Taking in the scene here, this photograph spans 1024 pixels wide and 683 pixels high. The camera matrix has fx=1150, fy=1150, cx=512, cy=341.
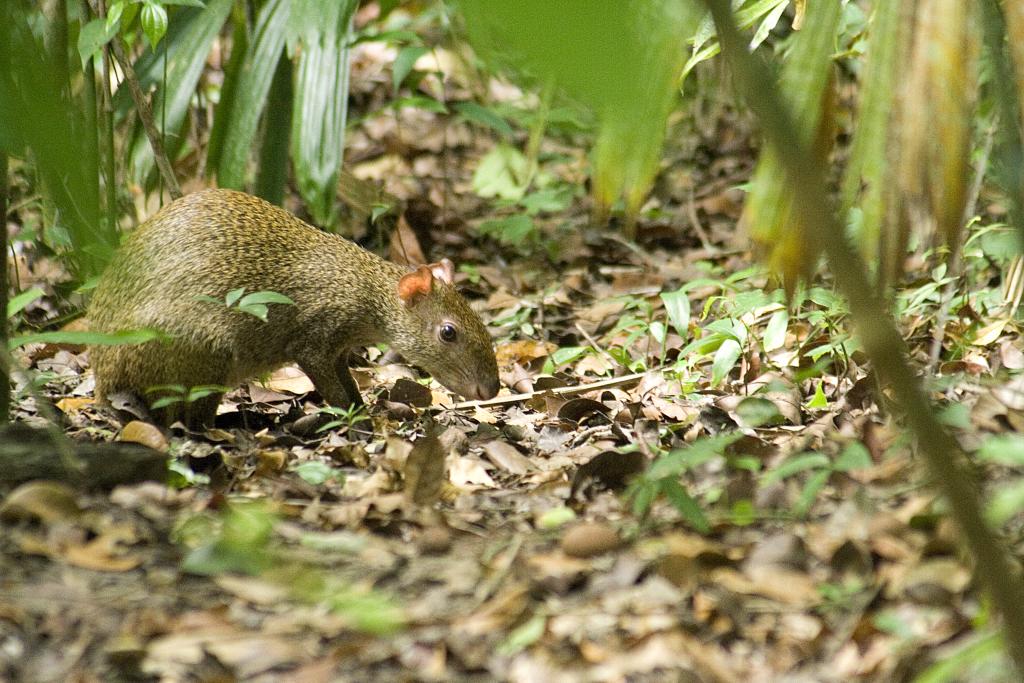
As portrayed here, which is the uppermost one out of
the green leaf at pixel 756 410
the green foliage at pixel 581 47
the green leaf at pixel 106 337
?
the green leaf at pixel 106 337

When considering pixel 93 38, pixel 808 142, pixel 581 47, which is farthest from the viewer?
pixel 93 38

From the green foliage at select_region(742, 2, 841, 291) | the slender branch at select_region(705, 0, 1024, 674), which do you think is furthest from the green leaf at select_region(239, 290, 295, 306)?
the slender branch at select_region(705, 0, 1024, 674)

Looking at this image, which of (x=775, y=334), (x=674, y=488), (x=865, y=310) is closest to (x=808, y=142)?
(x=865, y=310)

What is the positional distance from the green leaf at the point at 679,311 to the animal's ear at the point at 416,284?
3.44ft

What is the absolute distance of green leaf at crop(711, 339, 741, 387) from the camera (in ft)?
13.9

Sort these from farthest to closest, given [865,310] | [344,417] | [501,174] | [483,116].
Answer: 1. [501,174]
2. [483,116]
3. [344,417]
4. [865,310]

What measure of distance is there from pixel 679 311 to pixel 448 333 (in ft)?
3.40

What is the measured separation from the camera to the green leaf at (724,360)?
4238mm

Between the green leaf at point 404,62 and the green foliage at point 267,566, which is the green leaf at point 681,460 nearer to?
the green foliage at point 267,566

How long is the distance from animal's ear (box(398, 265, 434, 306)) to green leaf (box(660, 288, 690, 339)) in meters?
1.05

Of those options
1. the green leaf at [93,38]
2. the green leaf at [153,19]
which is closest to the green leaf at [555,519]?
the green leaf at [93,38]

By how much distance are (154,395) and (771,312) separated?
2.59m

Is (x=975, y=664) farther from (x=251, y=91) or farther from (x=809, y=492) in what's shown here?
(x=251, y=91)

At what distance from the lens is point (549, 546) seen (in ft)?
8.19
